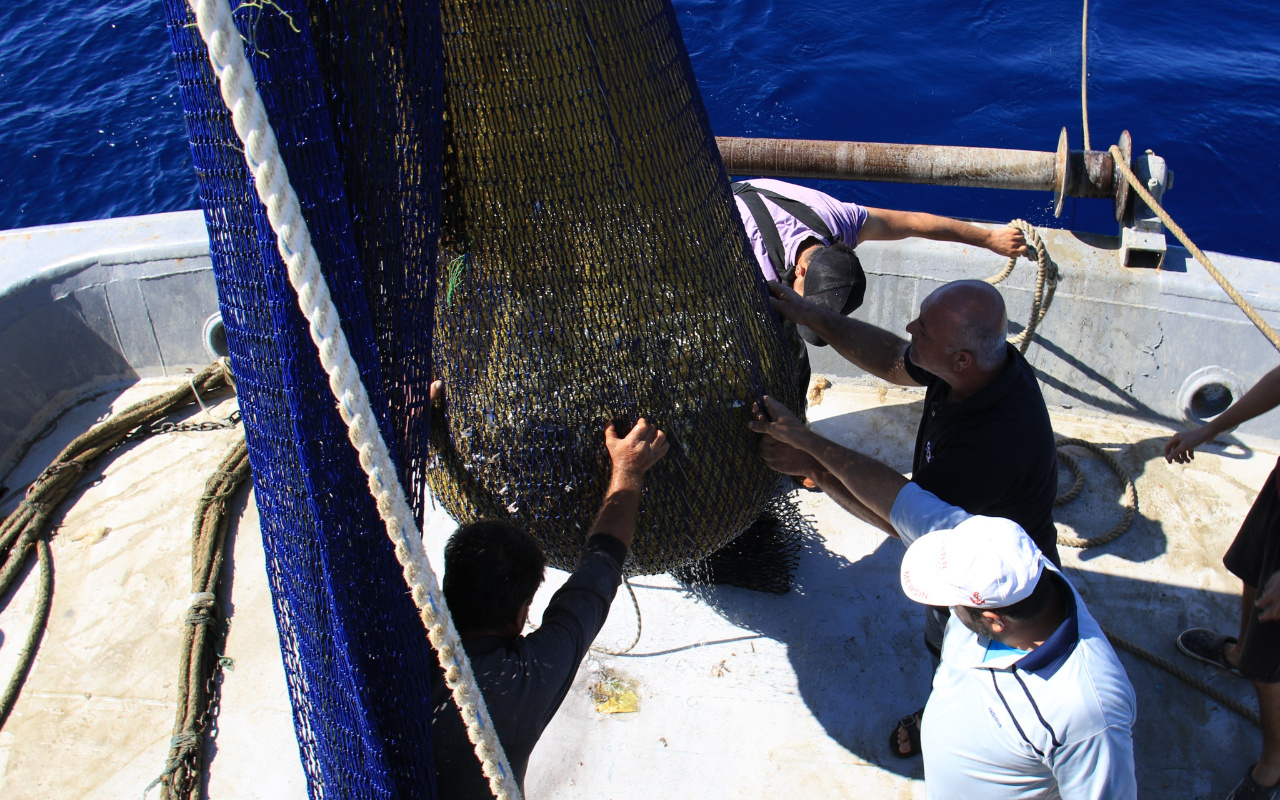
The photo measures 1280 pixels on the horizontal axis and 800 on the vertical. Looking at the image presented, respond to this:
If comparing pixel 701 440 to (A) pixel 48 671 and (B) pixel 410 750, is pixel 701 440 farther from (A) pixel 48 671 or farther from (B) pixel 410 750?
(A) pixel 48 671

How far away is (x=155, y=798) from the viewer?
2639mm

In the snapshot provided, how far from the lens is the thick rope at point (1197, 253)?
2856 mm

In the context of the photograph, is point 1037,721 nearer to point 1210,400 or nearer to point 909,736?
Answer: point 909,736

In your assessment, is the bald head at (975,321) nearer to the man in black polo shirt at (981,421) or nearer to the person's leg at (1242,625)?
the man in black polo shirt at (981,421)

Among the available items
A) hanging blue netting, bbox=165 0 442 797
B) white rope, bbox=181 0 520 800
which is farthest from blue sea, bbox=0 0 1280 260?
white rope, bbox=181 0 520 800

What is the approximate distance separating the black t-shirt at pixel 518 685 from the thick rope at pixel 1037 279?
99.6 inches

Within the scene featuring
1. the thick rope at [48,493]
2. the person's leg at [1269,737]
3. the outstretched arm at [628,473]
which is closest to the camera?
the outstretched arm at [628,473]

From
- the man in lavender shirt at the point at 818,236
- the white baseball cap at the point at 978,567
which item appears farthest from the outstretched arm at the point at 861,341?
the white baseball cap at the point at 978,567

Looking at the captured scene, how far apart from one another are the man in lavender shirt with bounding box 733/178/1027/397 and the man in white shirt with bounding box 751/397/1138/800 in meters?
1.16

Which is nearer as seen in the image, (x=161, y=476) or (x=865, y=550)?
(x=865, y=550)

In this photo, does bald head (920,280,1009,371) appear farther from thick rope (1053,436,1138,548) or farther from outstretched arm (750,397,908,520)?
thick rope (1053,436,1138,548)

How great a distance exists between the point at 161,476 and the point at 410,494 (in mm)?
2784

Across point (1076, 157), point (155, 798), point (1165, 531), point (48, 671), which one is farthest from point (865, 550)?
point (48, 671)

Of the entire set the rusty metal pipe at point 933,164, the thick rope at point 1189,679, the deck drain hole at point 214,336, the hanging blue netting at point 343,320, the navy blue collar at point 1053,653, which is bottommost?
the thick rope at point 1189,679
